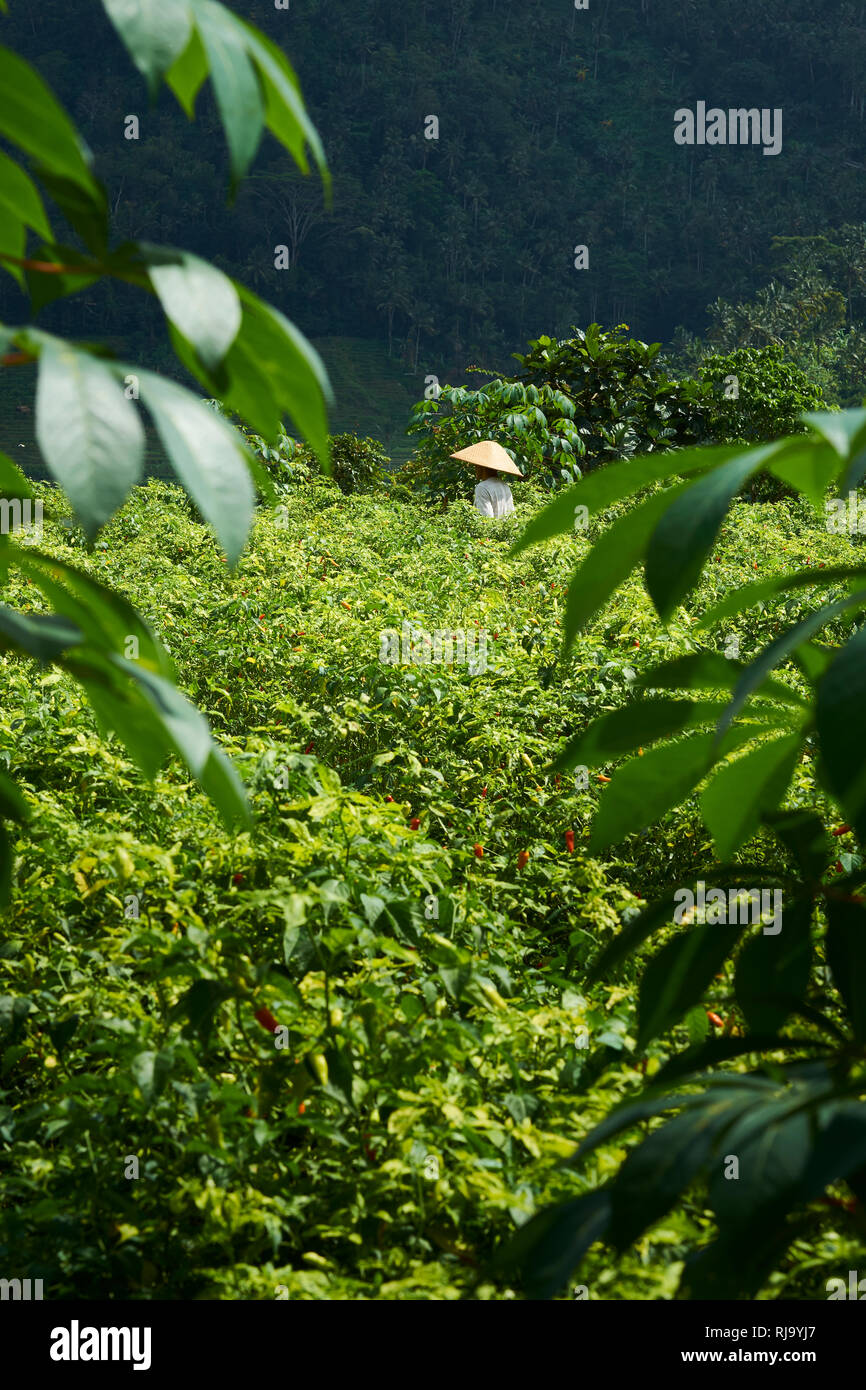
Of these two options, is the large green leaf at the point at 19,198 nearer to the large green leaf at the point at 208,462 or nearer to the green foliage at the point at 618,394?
the large green leaf at the point at 208,462

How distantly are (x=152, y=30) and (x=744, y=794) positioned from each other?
0.65 meters

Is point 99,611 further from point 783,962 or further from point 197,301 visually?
point 783,962

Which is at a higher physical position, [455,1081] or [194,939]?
[194,939]

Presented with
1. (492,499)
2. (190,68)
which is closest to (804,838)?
(190,68)

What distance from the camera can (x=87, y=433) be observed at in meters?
0.54

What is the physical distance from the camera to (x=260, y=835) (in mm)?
1643

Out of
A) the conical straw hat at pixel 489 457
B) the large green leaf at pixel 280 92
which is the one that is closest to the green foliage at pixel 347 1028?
the large green leaf at pixel 280 92

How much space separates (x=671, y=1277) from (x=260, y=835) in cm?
84

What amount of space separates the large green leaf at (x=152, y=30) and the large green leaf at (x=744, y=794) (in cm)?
62

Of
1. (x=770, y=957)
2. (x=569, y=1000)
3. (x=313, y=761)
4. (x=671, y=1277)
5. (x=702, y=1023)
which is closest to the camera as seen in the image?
(x=770, y=957)

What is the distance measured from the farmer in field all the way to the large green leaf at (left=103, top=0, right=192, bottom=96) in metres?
5.95

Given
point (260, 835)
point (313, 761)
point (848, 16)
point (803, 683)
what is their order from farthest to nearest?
1. point (848, 16)
2. point (803, 683)
3. point (313, 761)
4. point (260, 835)

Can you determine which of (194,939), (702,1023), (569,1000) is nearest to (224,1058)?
(194,939)

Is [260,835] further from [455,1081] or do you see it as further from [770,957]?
[770,957]
